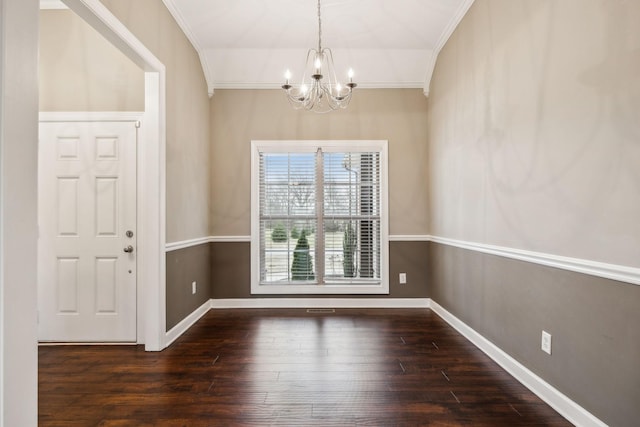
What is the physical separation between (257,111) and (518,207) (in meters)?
3.23

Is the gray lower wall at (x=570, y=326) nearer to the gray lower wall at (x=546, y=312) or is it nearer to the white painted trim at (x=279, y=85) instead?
the gray lower wall at (x=546, y=312)

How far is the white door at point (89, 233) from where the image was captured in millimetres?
3078

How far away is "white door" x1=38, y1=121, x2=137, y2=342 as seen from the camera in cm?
308

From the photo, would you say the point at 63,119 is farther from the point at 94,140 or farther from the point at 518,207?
the point at 518,207

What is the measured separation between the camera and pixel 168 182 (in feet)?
10.3

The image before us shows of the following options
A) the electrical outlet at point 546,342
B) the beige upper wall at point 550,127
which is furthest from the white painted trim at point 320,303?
the electrical outlet at point 546,342

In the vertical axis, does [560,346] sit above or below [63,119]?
below

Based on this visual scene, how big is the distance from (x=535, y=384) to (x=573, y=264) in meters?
0.89

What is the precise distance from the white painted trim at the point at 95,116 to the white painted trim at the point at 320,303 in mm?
2381

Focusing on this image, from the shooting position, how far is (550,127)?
206cm

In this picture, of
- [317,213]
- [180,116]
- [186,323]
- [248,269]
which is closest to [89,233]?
[186,323]

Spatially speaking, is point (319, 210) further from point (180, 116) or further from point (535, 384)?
point (535, 384)

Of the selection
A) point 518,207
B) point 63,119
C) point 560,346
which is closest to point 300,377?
point 560,346

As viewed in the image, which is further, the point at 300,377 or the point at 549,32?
the point at 300,377
